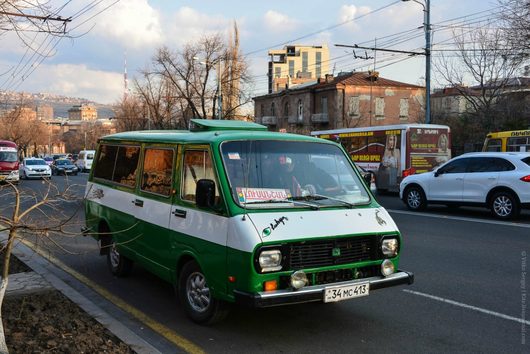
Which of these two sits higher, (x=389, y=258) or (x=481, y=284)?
(x=389, y=258)

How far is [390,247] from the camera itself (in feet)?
17.5

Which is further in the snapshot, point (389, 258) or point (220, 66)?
point (220, 66)

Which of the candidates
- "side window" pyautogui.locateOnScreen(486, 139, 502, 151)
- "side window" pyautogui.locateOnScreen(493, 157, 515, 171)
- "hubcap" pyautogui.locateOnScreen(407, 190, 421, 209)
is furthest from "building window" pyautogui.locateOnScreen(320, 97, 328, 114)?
"side window" pyautogui.locateOnScreen(493, 157, 515, 171)

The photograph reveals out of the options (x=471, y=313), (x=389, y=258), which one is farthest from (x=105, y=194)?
(x=471, y=313)

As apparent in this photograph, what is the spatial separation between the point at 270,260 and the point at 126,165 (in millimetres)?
3276

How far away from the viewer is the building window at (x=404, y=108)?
191 feet

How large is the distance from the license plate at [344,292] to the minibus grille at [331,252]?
26cm

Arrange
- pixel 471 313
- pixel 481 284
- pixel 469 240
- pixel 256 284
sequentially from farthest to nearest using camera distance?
pixel 469 240, pixel 481 284, pixel 471 313, pixel 256 284

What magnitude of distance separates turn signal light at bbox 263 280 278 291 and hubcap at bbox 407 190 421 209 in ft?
39.4

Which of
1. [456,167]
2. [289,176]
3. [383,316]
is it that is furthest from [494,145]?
[289,176]

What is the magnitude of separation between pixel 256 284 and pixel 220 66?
46131 millimetres

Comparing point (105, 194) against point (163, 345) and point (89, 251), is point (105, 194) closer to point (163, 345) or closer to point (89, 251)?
point (89, 251)

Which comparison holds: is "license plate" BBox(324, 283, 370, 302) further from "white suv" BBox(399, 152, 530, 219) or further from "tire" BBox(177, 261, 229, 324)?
"white suv" BBox(399, 152, 530, 219)

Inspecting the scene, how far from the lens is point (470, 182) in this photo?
46.5 ft
